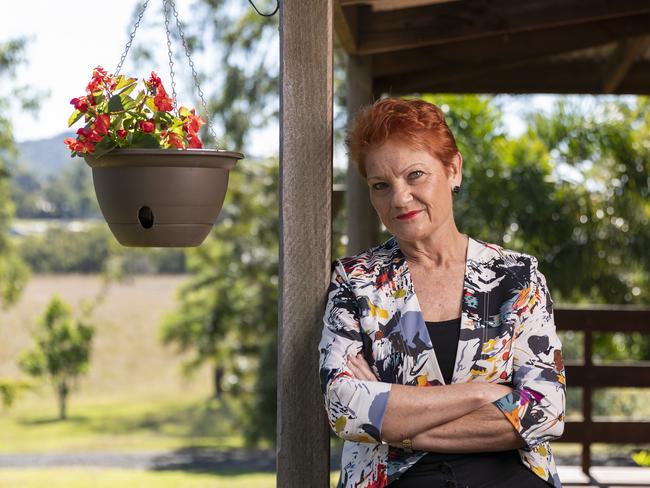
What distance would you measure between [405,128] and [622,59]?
285cm

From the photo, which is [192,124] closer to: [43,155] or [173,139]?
[173,139]

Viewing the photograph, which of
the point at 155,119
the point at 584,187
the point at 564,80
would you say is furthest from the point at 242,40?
the point at 155,119

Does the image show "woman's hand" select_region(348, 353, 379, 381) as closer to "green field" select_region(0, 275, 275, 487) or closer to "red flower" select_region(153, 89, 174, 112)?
"red flower" select_region(153, 89, 174, 112)

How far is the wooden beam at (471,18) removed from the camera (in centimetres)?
339

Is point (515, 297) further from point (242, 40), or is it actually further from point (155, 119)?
point (242, 40)

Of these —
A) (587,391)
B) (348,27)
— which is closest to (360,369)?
(348,27)

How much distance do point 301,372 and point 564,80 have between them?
3.36 m

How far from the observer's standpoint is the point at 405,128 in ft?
5.82

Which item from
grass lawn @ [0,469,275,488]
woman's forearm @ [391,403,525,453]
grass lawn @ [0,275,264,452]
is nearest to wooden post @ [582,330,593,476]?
woman's forearm @ [391,403,525,453]

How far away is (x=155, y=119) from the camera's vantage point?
5.88ft

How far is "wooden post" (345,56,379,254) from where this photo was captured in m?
3.92

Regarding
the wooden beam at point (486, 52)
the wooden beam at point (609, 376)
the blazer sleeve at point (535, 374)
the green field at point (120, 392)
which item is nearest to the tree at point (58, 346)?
the green field at point (120, 392)

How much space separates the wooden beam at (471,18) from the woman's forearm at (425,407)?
1940 millimetres

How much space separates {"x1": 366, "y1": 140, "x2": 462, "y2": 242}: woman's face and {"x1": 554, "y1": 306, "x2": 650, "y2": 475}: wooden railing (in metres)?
2.85
